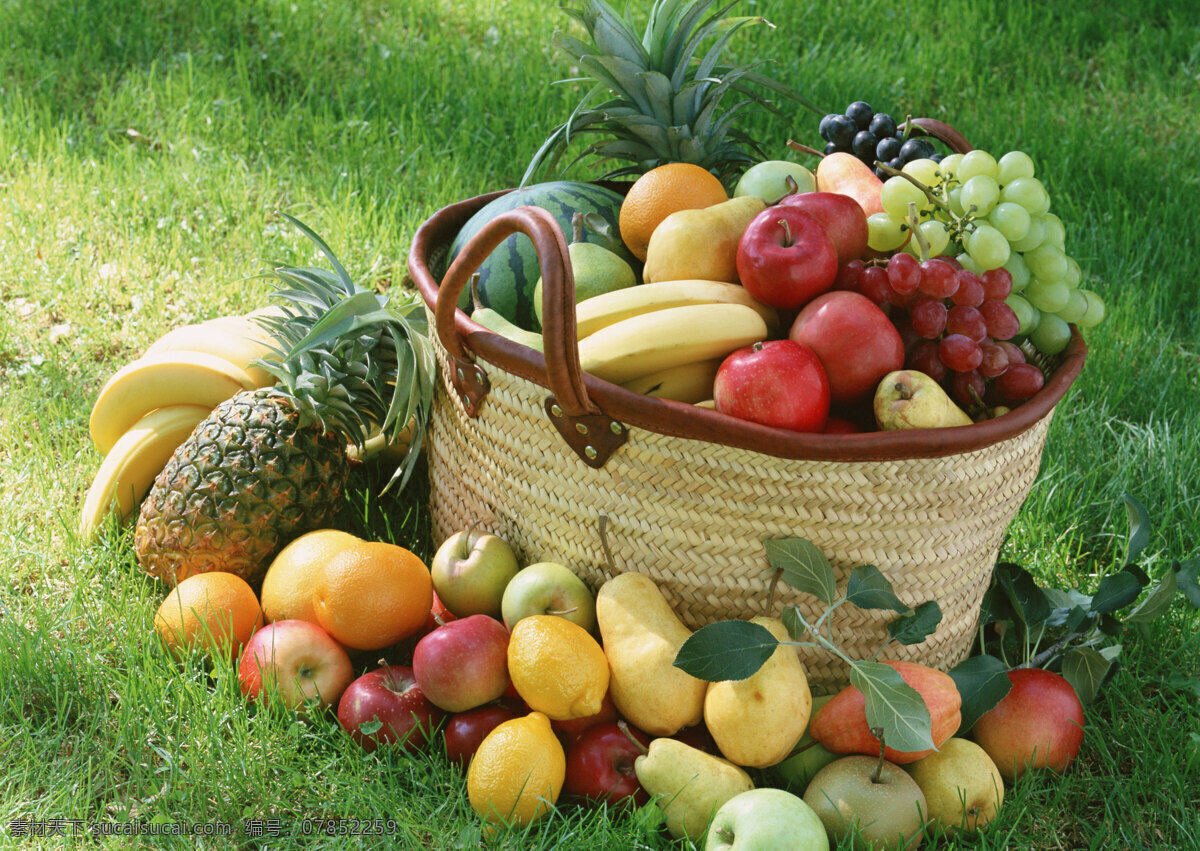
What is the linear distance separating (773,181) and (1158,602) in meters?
1.23

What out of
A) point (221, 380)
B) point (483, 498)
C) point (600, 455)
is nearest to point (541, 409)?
point (600, 455)

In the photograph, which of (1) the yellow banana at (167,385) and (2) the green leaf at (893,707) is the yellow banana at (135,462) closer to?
(1) the yellow banana at (167,385)

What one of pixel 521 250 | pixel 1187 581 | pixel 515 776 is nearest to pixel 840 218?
pixel 521 250

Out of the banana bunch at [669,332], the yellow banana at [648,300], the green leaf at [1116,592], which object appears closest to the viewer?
the banana bunch at [669,332]

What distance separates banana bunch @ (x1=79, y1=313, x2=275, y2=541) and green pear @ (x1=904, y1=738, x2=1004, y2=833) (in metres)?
1.82

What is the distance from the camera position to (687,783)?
175cm

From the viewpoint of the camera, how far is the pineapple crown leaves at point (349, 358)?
7.48 feet

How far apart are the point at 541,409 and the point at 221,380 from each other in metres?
1.03

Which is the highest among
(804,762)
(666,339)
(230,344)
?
(666,339)

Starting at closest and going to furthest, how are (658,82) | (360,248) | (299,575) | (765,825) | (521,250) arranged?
(765,825) < (299,575) < (521,250) < (658,82) < (360,248)

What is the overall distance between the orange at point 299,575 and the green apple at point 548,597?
40cm

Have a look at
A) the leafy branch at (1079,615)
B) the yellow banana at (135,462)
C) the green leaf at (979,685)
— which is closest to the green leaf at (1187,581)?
the leafy branch at (1079,615)

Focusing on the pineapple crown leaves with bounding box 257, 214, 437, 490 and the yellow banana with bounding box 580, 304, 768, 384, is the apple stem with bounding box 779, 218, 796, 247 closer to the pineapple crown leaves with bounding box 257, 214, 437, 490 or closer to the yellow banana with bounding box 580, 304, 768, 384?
the yellow banana with bounding box 580, 304, 768, 384

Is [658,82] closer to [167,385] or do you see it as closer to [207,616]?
[167,385]
